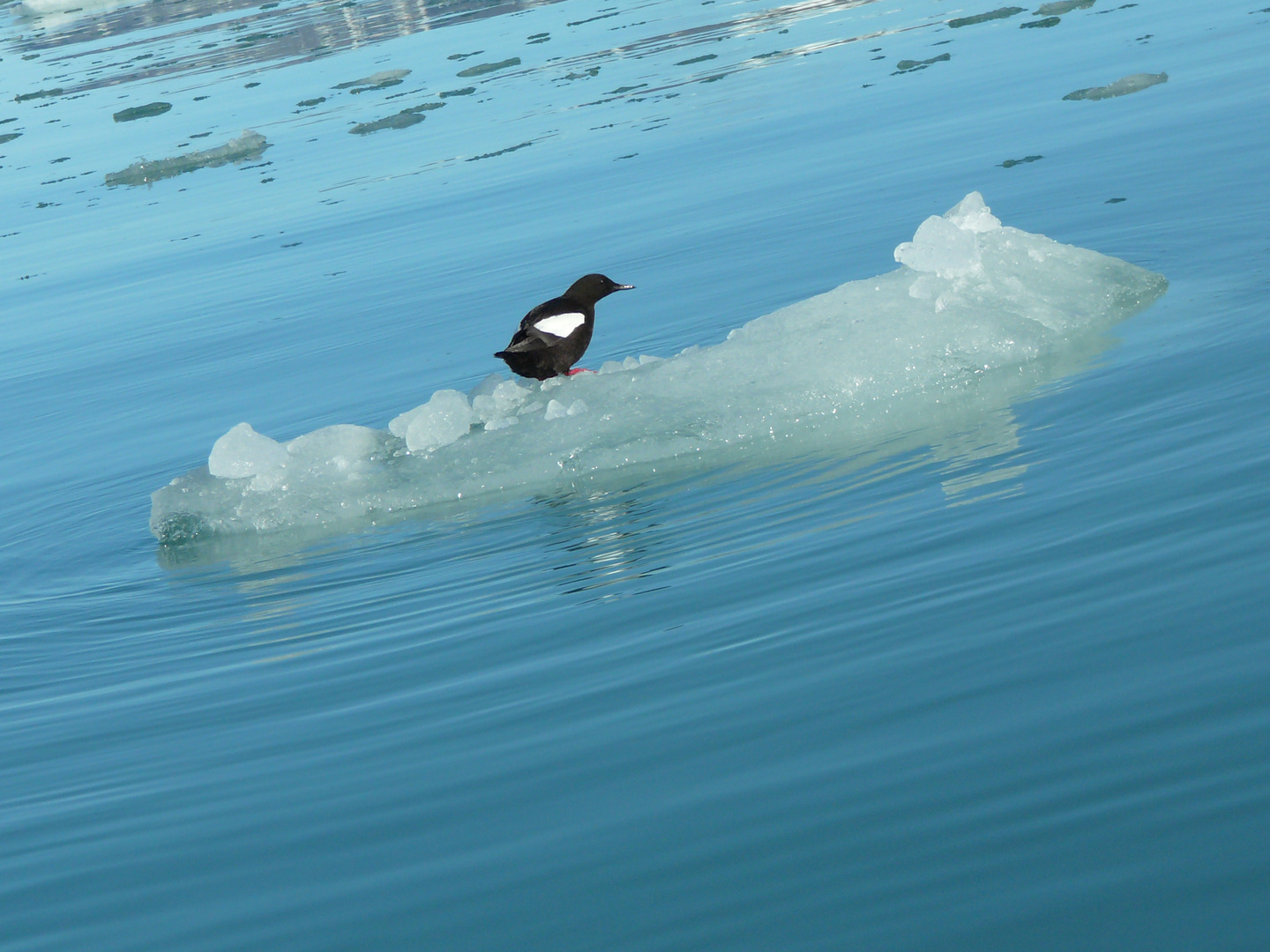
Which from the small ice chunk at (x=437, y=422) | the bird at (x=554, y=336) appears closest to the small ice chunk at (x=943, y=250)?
the bird at (x=554, y=336)

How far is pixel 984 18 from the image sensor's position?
54.9ft

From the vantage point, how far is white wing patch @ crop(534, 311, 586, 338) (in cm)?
672

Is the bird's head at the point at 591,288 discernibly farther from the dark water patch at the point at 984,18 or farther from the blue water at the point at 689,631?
the dark water patch at the point at 984,18

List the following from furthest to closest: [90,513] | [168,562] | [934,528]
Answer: [90,513], [168,562], [934,528]

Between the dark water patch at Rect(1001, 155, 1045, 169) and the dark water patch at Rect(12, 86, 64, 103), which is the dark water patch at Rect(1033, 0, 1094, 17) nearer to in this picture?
the dark water patch at Rect(1001, 155, 1045, 169)

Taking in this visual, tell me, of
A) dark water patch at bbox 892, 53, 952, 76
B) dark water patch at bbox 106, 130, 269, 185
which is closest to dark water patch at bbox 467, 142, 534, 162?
dark water patch at bbox 106, 130, 269, 185

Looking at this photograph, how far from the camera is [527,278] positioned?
32.6 ft

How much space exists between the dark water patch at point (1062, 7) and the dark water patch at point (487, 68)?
6.54 m

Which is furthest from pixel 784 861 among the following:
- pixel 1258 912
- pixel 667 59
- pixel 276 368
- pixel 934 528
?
pixel 667 59

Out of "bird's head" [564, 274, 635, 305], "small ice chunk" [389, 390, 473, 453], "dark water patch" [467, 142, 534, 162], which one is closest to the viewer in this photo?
"small ice chunk" [389, 390, 473, 453]

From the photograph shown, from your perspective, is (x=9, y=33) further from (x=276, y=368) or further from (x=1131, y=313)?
(x=1131, y=313)

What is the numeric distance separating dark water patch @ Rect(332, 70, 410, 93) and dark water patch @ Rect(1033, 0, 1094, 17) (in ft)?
26.4

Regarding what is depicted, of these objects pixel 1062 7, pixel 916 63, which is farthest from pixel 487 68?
pixel 1062 7

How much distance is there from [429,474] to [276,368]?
137 inches
